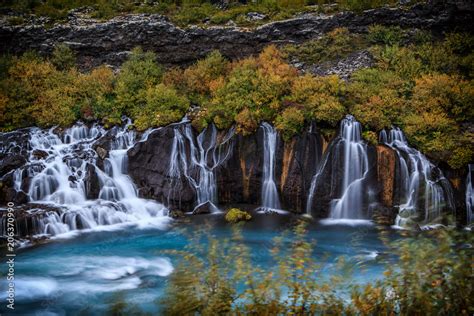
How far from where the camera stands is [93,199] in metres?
17.7

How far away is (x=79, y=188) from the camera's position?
17594 millimetres

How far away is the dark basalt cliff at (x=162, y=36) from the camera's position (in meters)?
25.1

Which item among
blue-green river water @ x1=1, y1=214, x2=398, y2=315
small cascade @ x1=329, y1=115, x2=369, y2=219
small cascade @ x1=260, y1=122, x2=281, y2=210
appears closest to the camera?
A: blue-green river water @ x1=1, y1=214, x2=398, y2=315

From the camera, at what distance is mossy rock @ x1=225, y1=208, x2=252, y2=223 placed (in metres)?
16.5

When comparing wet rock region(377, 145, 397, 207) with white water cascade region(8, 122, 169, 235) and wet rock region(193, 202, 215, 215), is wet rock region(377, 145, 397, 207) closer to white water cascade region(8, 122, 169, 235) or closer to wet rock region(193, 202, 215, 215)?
wet rock region(193, 202, 215, 215)

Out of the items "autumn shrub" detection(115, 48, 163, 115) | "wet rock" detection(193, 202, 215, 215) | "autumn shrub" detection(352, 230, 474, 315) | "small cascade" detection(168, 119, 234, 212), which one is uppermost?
"autumn shrub" detection(115, 48, 163, 115)

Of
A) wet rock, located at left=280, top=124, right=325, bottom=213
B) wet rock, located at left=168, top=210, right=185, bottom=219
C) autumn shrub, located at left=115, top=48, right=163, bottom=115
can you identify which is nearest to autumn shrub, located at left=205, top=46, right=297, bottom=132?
wet rock, located at left=280, top=124, right=325, bottom=213

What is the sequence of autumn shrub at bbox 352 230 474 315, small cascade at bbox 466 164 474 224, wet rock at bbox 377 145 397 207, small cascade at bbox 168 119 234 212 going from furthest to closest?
small cascade at bbox 168 119 234 212
wet rock at bbox 377 145 397 207
small cascade at bbox 466 164 474 224
autumn shrub at bbox 352 230 474 315

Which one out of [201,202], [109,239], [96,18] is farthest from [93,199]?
[96,18]

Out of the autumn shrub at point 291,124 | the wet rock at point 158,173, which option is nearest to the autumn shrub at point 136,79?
the wet rock at point 158,173

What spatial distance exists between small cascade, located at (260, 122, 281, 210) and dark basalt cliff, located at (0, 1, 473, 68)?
965cm

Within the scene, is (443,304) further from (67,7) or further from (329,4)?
(67,7)

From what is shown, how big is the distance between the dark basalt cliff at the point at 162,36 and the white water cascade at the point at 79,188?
8.55 meters

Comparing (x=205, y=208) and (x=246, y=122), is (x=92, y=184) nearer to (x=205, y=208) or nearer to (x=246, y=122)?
(x=205, y=208)
